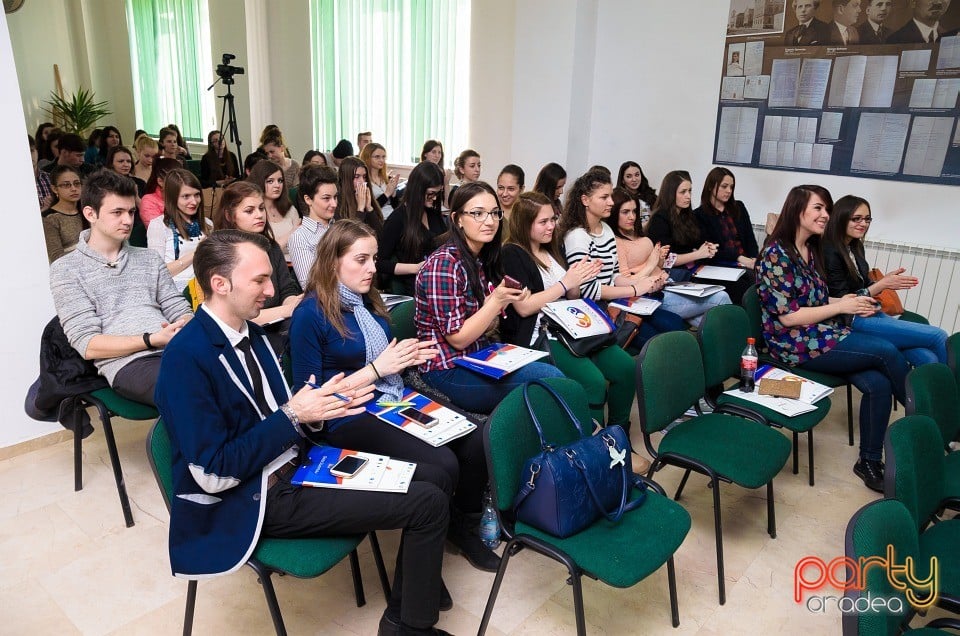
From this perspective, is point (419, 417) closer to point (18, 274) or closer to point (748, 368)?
point (748, 368)

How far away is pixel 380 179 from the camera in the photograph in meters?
6.28

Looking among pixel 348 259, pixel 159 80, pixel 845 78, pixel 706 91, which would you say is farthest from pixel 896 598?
pixel 159 80

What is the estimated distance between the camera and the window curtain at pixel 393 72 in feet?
24.2

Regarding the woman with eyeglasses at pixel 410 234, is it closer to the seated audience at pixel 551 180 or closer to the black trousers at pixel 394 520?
the seated audience at pixel 551 180

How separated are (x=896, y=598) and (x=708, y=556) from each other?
3.63ft

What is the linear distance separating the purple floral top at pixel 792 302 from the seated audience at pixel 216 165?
5.98 metres

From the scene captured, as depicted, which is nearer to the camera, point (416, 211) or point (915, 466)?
point (915, 466)

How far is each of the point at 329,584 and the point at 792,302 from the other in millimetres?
2489

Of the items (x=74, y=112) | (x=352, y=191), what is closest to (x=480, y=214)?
(x=352, y=191)

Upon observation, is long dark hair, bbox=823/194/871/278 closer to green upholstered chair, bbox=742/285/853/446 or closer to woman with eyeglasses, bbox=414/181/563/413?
green upholstered chair, bbox=742/285/853/446

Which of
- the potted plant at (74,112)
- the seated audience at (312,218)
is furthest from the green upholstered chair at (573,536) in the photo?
the potted plant at (74,112)

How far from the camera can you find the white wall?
9.64ft

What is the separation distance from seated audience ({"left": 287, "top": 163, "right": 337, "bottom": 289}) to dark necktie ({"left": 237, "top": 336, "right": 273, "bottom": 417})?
1.67 meters

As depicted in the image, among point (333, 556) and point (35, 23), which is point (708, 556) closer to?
point (333, 556)
